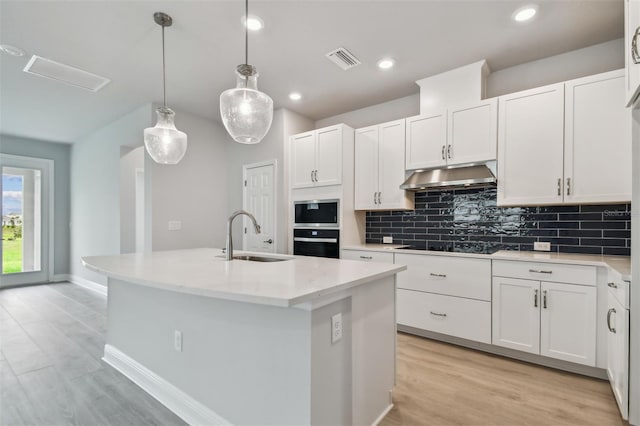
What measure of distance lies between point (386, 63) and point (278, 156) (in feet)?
6.17

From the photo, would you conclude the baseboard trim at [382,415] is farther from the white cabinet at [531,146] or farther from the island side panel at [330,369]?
the white cabinet at [531,146]

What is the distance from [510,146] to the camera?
2775 millimetres

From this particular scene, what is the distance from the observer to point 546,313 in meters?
2.38

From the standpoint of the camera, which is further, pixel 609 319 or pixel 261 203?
pixel 261 203

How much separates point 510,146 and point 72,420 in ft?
12.7

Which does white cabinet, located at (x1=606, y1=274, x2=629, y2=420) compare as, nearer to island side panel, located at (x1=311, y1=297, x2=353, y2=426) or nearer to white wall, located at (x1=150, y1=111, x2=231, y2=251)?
island side panel, located at (x1=311, y1=297, x2=353, y2=426)

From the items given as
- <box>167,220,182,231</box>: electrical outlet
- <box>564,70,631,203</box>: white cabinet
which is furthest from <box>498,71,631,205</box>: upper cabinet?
<box>167,220,182,231</box>: electrical outlet

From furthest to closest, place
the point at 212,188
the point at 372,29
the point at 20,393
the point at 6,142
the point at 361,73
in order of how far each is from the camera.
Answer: the point at 6,142, the point at 212,188, the point at 361,73, the point at 372,29, the point at 20,393

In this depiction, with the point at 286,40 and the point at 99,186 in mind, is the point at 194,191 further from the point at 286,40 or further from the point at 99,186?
the point at 286,40

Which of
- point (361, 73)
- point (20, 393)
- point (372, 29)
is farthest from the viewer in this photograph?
point (361, 73)

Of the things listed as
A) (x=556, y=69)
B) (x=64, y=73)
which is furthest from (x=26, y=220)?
(x=556, y=69)

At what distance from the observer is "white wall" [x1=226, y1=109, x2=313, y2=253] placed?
13.7 feet

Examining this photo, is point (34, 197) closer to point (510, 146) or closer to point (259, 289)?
point (259, 289)

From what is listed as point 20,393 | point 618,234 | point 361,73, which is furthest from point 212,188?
point 618,234
